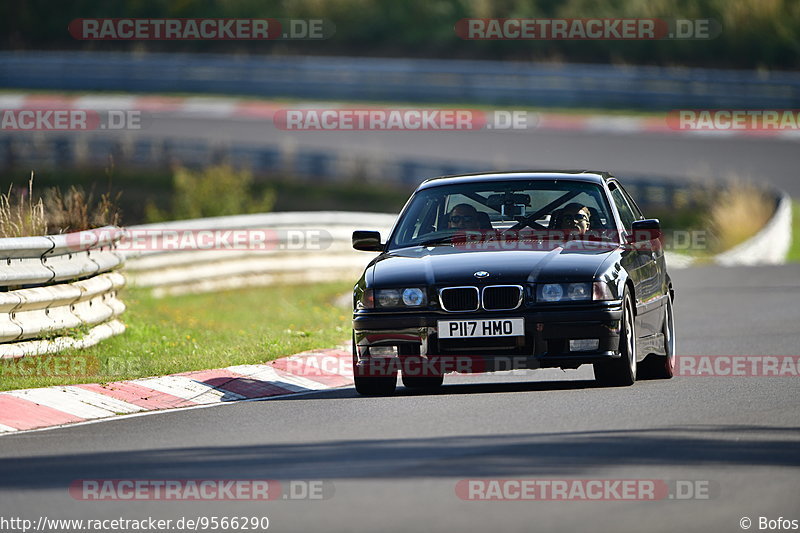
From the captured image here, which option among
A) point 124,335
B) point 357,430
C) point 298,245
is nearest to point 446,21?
point 298,245

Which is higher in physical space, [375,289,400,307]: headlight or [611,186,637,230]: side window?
[611,186,637,230]: side window

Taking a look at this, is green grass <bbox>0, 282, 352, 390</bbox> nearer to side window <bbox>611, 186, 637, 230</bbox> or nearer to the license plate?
the license plate

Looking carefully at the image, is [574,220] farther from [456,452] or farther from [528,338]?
[456,452]

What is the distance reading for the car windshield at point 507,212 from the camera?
11508 millimetres

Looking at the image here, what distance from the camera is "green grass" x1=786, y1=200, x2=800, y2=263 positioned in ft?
90.7

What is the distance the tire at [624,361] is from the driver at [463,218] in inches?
54.8

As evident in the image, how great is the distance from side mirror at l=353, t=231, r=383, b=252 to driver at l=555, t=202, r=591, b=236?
4.47 ft

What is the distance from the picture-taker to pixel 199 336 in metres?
14.7

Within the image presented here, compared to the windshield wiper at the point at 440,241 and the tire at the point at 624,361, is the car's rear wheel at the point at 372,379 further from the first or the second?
the tire at the point at 624,361

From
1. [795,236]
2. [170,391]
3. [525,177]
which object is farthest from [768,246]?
[170,391]

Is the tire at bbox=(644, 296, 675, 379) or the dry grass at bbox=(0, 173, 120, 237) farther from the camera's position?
the dry grass at bbox=(0, 173, 120, 237)

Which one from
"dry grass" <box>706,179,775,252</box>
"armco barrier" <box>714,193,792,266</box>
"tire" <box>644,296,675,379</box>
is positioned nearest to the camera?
"tire" <box>644,296,675,379</box>

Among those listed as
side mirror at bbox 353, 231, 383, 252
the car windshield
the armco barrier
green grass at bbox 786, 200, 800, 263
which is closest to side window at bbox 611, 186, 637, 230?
the car windshield

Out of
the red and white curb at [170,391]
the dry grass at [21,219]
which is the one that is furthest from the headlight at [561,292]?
the dry grass at [21,219]
